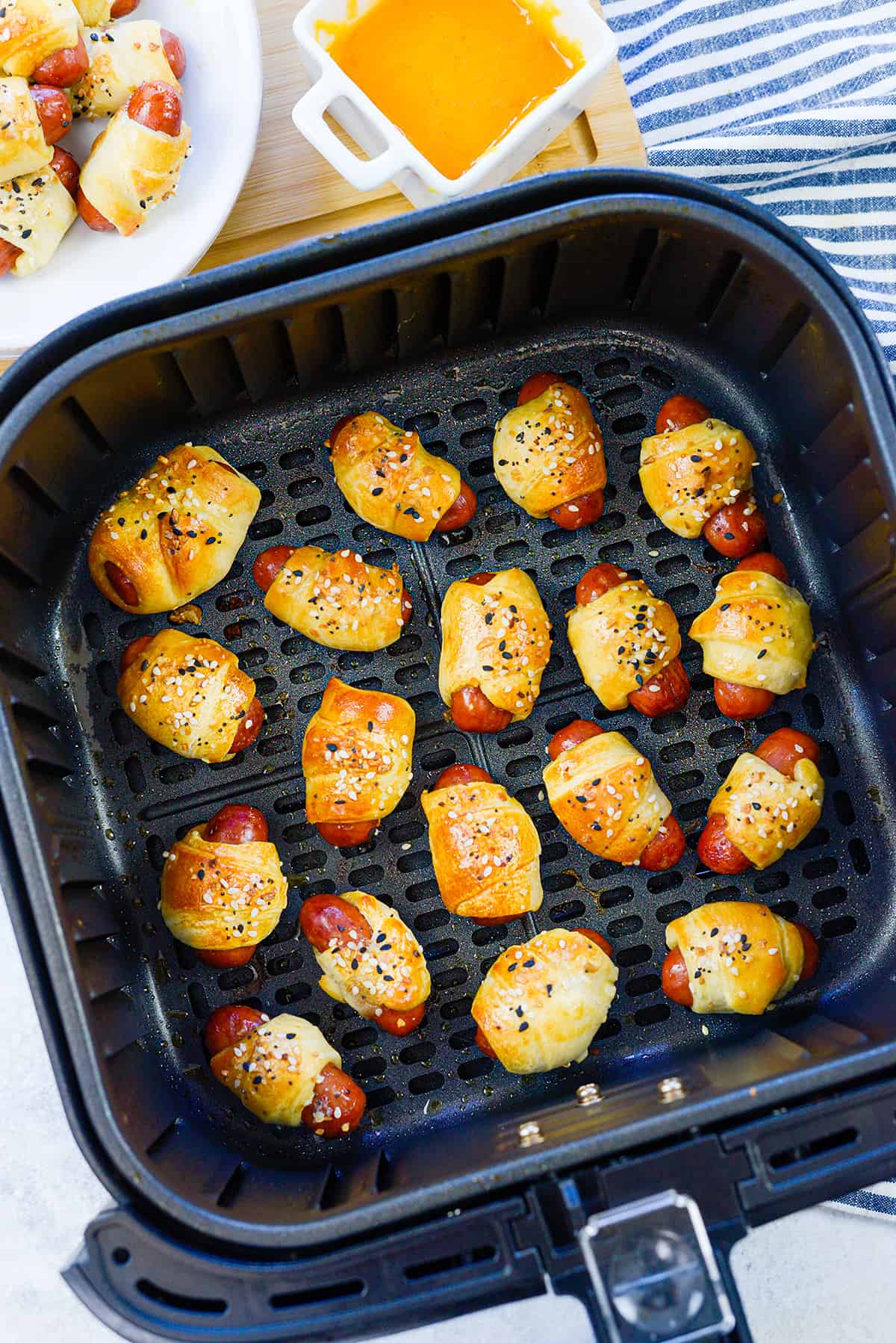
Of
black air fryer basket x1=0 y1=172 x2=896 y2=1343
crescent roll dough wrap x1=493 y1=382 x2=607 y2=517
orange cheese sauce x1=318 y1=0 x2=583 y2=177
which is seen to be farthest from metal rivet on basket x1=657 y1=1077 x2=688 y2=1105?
orange cheese sauce x1=318 y1=0 x2=583 y2=177

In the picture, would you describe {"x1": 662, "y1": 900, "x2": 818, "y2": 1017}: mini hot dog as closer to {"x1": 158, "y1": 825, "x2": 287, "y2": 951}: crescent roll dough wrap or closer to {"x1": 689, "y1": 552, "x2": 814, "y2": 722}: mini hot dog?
{"x1": 689, "y1": 552, "x2": 814, "y2": 722}: mini hot dog

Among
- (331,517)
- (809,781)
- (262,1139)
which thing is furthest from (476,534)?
(262,1139)

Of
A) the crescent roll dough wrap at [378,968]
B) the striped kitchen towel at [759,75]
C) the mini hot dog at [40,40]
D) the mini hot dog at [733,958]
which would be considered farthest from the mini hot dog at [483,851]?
the mini hot dog at [40,40]

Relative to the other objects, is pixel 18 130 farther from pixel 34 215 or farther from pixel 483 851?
pixel 483 851

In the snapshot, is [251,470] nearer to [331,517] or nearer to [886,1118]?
[331,517]

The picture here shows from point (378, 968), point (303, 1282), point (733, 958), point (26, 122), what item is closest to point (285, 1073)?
point (378, 968)

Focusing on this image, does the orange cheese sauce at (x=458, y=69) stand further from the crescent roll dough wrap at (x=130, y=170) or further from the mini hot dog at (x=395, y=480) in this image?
the mini hot dog at (x=395, y=480)
